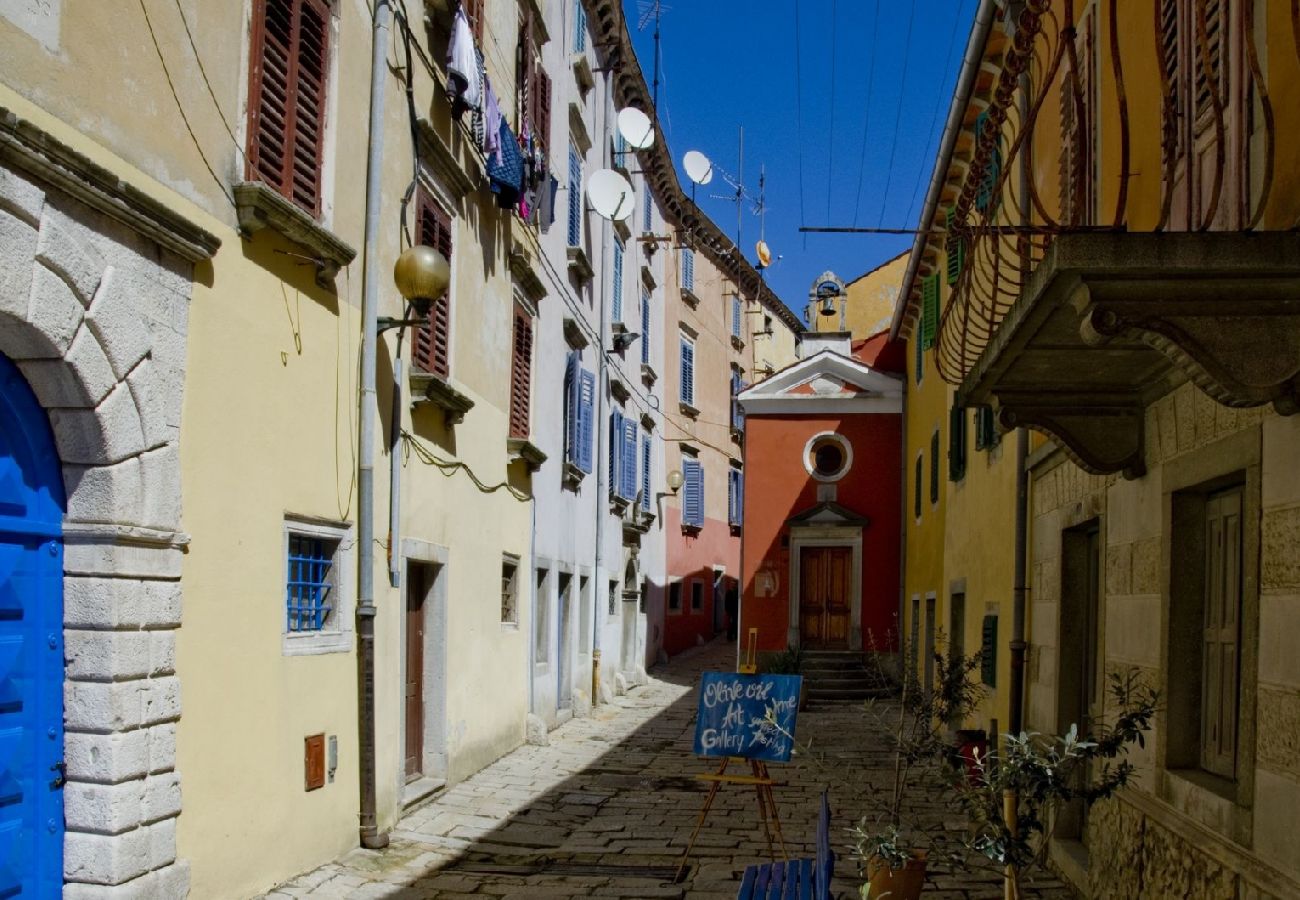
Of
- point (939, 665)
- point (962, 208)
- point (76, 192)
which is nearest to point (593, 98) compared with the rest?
point (939, 665)

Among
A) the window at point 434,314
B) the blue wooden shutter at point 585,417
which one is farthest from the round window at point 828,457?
the window at point 434,314

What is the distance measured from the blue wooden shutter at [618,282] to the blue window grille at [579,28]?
3530 millimetres

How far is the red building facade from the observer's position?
23000 mm

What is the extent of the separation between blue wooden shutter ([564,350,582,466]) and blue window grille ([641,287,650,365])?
24.7 ft

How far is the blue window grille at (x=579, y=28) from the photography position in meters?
18.6

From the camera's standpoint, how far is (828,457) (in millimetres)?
23562

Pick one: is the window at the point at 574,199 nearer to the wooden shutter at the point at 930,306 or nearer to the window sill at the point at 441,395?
the wooden shutter at the point at 930,306

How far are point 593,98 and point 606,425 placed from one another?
5.32 m

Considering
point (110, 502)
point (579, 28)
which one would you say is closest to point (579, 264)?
point (579, 28)

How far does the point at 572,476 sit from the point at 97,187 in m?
12.0

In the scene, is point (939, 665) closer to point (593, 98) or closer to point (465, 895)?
point (465, 895)

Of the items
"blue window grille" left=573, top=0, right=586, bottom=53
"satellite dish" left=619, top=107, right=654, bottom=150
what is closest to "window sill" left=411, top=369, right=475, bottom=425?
"blue window grille" left=573, top=0, right=586, bottom=53

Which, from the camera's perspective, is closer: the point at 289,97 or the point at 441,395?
the point at 289,97

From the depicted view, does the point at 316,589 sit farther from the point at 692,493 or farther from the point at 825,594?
the point at 692,493
